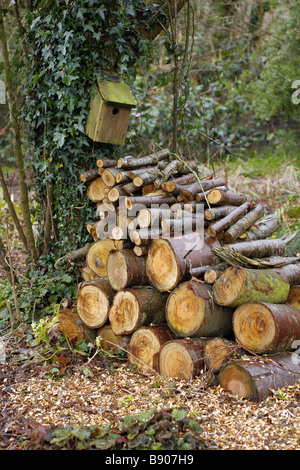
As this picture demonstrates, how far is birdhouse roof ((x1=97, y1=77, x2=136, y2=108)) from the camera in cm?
378

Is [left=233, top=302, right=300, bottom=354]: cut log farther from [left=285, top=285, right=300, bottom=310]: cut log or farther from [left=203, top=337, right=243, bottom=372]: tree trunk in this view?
[left=285, top=285, right=300, bottom=310]: cut log

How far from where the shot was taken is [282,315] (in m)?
2.99

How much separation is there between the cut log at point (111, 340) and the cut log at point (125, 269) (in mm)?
359

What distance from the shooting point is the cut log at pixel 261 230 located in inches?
150

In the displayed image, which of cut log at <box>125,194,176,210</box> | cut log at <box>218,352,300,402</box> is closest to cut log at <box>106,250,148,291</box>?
cut log at <box>125,194,176,210</box>

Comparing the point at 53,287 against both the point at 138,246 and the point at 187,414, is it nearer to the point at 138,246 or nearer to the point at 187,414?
the point at 138,246

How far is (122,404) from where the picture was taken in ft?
9.22

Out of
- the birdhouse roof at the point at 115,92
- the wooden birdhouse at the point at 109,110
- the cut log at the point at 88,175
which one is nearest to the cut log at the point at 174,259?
the cut log at the point at 88,175

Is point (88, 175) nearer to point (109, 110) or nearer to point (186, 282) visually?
point (109, 110)

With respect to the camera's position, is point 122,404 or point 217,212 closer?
point 122,404

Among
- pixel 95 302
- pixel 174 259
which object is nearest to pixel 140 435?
pixel 174 259

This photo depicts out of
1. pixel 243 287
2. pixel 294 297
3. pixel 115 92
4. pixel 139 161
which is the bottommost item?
pixel 294 297

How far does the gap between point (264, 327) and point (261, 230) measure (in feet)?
→ 4.10

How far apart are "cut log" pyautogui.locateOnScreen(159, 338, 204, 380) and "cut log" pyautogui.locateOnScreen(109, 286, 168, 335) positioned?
28cm
